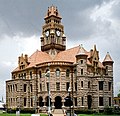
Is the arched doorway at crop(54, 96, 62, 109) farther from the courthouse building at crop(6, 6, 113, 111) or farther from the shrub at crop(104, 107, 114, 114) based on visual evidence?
the shrub at crop(104, 107, 114, 114)

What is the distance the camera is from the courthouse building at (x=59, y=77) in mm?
83375

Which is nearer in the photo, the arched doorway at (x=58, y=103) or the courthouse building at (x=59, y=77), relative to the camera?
the courthouse building at (x=59, y=77)

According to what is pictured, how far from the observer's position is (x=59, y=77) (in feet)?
278

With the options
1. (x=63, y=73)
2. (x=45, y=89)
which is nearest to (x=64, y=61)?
(x=63, y=73)

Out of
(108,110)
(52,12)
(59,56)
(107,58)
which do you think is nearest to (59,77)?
(59,56)

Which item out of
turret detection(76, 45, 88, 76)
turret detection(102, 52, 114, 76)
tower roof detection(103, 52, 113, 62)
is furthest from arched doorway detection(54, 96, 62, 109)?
tower roof detection(103, 52, 113, 62)

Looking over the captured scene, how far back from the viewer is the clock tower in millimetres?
94375

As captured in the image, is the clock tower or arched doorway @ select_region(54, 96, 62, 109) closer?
arched doorway @ select_region(54, 96, 62, 109)

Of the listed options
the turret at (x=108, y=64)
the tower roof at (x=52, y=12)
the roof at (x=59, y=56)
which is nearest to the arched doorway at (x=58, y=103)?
the roof at (x=59, y=56)

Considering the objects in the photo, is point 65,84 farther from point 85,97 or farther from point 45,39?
point 45,39

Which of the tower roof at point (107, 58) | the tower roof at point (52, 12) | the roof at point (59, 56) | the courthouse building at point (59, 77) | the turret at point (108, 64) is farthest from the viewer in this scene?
the tower roof at point (52, 12)

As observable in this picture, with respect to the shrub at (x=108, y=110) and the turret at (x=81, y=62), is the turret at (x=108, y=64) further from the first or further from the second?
the shrub at (x=108, y=110)

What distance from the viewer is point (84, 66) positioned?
82812 millimetres

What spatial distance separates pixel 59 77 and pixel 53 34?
14951 mm
